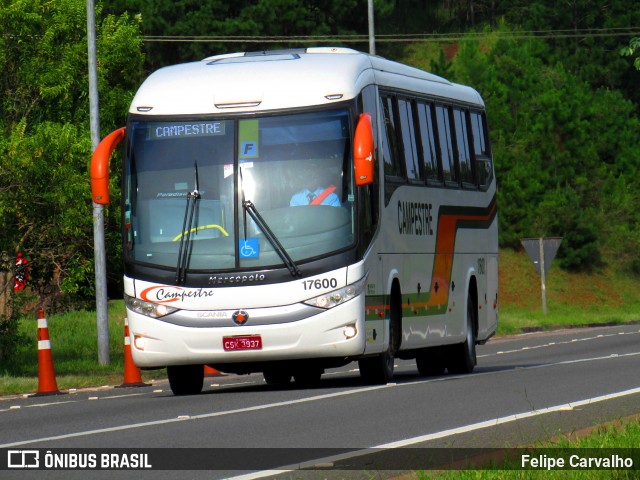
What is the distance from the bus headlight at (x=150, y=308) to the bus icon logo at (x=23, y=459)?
19.2ft

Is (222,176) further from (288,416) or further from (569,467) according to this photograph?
(569,467)

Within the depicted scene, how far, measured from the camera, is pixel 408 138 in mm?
20000

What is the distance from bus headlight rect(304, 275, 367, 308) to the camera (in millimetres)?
17141

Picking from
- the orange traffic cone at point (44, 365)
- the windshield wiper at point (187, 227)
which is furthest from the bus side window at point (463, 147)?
the orange traffic cone at point (44, 365)

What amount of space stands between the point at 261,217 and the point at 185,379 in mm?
2412

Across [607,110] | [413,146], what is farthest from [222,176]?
[607,110]

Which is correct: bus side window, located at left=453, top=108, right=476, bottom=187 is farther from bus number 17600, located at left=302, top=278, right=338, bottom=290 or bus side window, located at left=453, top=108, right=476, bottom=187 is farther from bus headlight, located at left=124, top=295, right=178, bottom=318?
bus headlight, located at left=124, top=295, right=178, bottom=318

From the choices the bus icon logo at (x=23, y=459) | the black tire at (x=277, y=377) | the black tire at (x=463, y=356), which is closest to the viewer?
the bus icon logo at (x=23, y=459)

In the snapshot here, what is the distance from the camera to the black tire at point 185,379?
61.0ft

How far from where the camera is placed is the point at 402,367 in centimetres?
2636

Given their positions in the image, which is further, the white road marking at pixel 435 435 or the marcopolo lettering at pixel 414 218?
the marcopolo lettering at pixel 414 218

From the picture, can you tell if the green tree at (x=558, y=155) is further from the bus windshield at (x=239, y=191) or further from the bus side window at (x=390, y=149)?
the bus windshield at (x=239, y=191)

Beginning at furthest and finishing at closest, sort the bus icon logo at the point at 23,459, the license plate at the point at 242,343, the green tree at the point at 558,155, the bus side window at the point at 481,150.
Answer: the green tree at the point at 558,155
the bus side window at the point at 481,150
the license plate at the point at 242,343
the bus icon logo at the point at 23,459

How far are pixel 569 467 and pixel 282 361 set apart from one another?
8.85 m
